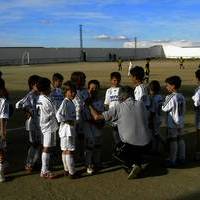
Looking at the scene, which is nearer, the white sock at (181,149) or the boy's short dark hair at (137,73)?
the boy's short dark hair at (137,73)

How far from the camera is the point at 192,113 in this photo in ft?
45.8

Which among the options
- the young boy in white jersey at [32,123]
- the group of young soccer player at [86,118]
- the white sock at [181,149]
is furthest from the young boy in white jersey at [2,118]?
the white sock at [181,149]

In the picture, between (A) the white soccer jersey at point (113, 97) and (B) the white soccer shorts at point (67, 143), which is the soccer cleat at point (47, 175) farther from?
(A) the white soccer jersey at point (113, 97)

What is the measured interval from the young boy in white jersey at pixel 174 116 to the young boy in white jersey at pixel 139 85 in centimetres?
38

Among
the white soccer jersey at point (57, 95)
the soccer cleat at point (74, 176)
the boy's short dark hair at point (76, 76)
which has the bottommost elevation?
the soccer cleat at point (74, 176)

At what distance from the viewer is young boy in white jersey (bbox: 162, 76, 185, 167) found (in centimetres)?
788

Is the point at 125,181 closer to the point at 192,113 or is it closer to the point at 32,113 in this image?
the point at 32,113

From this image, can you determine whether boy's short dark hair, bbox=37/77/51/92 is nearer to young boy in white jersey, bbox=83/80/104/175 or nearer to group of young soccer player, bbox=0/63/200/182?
group of young soccer player, bbox=0/63/200/182

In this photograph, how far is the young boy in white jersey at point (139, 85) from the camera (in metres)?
8.00

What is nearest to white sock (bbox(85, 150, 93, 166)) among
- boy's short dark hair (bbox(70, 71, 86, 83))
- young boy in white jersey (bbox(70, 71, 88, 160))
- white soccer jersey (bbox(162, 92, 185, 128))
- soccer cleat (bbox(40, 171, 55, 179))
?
young boy in white jersey (bbox(70, 71, 88, 160))

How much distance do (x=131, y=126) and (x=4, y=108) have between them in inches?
73.8

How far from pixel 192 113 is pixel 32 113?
7.28 meters


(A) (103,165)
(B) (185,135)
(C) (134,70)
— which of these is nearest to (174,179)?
(A) (103,165)

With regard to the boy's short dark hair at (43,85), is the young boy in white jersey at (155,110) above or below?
below
